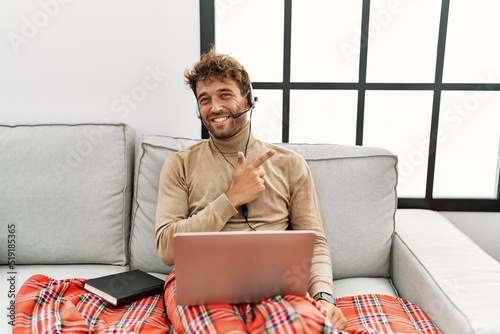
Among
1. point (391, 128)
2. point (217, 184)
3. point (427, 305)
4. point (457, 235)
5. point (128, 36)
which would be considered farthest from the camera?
point (391, 128)

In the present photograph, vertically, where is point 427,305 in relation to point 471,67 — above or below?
below

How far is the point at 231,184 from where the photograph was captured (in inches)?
48.7

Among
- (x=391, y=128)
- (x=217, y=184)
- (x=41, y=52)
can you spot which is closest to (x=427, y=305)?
(x=217, y=184)

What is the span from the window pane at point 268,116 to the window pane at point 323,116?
58mm

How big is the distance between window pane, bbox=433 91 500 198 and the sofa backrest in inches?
18.8

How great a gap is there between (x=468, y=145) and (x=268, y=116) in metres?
0.89

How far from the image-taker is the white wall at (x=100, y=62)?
1612 millimetres

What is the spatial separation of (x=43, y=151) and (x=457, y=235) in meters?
1.49

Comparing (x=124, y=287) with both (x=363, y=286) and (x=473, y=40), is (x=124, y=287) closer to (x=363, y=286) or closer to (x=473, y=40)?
(x=363, y=286)

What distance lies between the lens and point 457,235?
1414 mm

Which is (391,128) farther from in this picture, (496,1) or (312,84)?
(496,1)

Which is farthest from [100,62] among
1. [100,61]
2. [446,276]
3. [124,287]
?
[446,276]

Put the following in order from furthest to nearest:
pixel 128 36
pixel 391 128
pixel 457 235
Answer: pixel 391 128 < pixel 128 36 < pixel 457 235

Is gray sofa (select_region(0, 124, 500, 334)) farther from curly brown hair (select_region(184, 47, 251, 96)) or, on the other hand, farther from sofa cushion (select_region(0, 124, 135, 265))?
curly brown hair (select_region(184, 47, 251, 96))
